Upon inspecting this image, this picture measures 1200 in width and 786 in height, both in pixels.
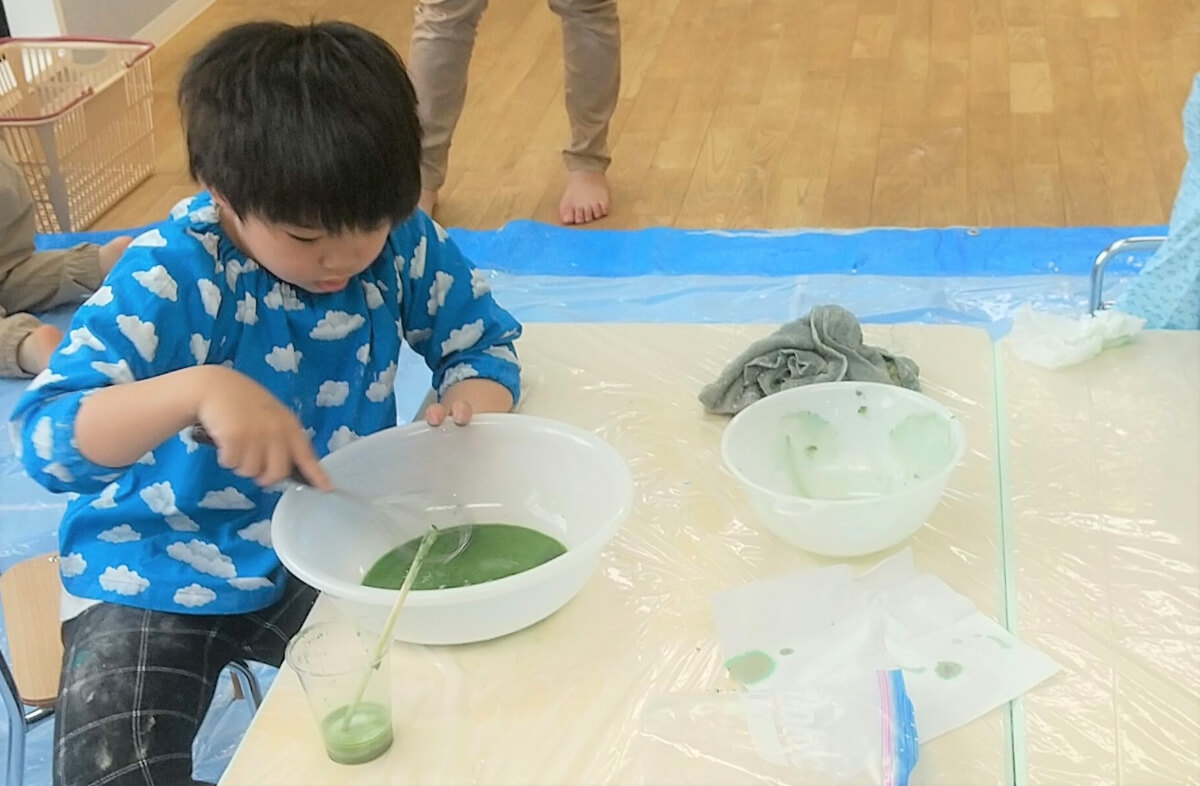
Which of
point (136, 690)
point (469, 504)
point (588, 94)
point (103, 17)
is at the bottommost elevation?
point (103, 17)

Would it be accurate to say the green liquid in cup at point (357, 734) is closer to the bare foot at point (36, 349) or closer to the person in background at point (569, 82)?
the bare foot at point (36, 349)

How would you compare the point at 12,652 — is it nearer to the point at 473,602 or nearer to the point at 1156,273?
the point at 473,602

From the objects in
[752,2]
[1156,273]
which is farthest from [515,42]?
[1156,273]

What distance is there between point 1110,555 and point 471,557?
435 mm

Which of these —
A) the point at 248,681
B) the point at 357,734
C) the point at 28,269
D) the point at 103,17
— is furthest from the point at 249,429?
the point at 103,17

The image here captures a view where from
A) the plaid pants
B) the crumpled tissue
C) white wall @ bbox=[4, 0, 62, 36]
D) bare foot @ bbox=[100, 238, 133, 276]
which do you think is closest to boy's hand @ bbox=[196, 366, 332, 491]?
the plaid pants

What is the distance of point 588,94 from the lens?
7.85ft

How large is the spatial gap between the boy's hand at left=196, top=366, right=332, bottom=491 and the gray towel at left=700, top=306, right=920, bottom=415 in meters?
0.37

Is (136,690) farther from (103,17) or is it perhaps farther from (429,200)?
(103,17)

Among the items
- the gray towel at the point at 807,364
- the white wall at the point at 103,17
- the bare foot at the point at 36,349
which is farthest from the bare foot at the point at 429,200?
the gray towel at the point at 807,364

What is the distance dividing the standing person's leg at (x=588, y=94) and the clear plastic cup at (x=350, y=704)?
5.59 feet

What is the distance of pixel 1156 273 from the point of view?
141cm

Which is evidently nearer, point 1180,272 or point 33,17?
point 1180,272

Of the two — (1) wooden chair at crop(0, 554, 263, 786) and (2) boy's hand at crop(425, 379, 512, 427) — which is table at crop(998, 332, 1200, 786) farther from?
A: (1) wooden chair at crop(0, 554, 263, 786)
